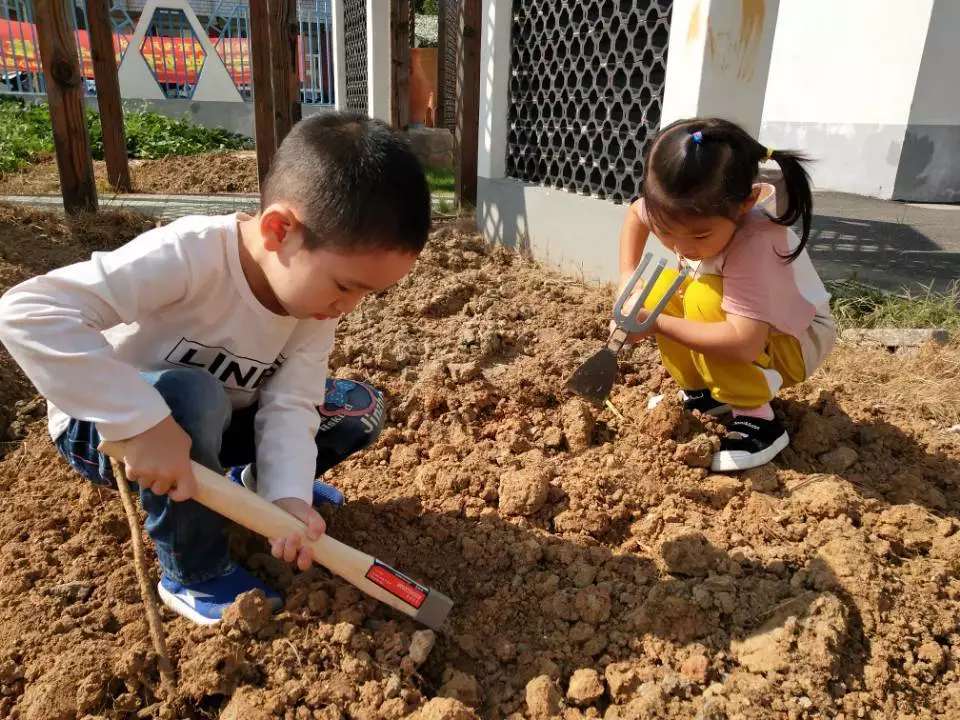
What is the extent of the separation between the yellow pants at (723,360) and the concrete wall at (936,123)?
605 cm

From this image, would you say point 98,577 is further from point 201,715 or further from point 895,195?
point 895,195

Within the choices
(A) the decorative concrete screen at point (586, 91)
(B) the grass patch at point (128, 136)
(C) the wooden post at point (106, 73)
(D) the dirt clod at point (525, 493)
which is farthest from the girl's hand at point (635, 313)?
(B) the grass patch at point (128, 136)

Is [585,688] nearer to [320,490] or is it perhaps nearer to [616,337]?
[320,490]

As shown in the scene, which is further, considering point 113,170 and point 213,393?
point 113,170

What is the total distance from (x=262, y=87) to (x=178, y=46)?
27.6ft

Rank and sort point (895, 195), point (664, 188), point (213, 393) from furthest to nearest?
point (895, 195)
point (664, 188)
point (213, 393)

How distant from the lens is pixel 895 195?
7.34m

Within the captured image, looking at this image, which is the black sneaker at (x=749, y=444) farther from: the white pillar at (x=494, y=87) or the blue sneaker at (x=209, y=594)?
the white pillar at (x=494, y=87)

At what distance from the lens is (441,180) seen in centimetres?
794

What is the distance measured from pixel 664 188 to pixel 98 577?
63.8 inches

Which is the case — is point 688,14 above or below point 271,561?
above

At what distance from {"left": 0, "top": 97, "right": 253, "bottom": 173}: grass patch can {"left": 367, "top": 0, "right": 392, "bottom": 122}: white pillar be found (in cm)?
276

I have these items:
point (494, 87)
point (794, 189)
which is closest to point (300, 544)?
point (794, 189)

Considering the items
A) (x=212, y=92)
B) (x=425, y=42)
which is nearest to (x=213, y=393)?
(x=212, y=92)
